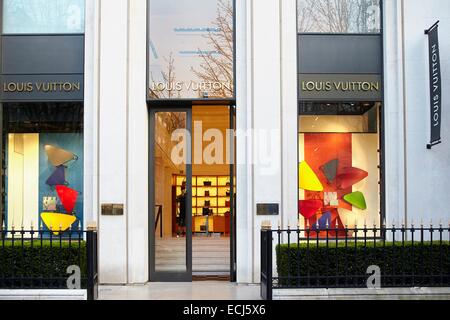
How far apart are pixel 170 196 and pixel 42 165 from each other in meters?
2.80

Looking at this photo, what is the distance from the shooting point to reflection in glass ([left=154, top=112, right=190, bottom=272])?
42.7ft

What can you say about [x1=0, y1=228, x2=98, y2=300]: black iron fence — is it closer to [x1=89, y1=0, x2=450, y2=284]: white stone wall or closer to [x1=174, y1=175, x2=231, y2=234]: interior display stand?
[x1=89, y1=0, x2=450, y2=284]: white stone wall

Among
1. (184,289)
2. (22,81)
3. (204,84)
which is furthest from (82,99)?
(184,289)

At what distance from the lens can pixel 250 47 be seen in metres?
12.7

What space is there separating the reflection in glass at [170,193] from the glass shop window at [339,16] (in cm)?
333

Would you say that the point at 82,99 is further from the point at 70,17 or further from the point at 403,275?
the point at 403,275

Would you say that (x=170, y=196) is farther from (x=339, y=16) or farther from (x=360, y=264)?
(x=339, y=16)

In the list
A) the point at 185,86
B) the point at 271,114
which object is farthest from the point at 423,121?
the point at 185,86

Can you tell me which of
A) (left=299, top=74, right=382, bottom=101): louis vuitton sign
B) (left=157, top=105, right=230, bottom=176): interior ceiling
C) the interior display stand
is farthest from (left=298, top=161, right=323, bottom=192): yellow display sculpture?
the interior display stand

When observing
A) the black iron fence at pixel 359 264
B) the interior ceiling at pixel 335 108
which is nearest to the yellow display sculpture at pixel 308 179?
the interior ceiling at pixel 335 108

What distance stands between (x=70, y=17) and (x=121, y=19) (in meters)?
1.25

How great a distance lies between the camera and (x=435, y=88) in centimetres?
1231
